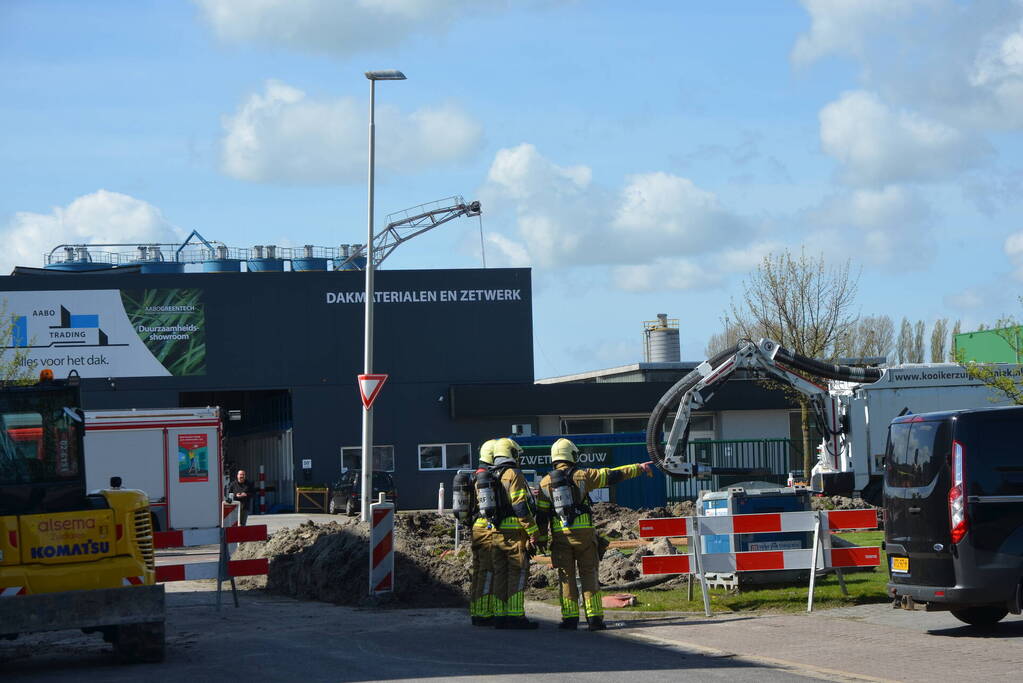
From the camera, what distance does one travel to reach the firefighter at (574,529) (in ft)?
42.0

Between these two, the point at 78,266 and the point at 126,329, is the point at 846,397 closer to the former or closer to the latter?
the point at 126,329

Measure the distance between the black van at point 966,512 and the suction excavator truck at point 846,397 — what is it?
1598cm

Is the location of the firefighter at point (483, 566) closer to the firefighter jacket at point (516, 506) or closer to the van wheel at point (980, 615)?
the firefighter jacket at point (516, 506)

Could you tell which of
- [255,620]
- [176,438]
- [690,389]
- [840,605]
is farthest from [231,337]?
[840,605]

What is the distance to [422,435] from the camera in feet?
146

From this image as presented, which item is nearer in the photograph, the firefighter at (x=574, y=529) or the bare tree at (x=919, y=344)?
the firefighter at (x=574, y=529)

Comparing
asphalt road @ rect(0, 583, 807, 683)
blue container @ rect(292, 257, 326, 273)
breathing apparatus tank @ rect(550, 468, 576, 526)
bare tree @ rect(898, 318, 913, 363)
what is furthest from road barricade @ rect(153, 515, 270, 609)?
bare tree @ rect(898, 318, 913, 363)

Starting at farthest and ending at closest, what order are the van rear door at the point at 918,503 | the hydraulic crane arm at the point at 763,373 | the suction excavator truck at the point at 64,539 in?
the hydraulic crane arm at the point at 763,373, the van rear door at the point at 918,503, the suction excavator truck at the point at 64,539

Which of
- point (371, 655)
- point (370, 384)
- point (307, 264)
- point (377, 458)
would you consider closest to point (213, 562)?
point (371, 655)

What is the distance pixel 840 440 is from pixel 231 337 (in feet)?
74.6

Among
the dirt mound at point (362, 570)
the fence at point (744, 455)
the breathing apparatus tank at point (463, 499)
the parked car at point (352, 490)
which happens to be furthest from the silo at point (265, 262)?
the breathing apparatus tank at point (463, 499)

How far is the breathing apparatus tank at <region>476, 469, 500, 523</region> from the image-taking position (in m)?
13.1

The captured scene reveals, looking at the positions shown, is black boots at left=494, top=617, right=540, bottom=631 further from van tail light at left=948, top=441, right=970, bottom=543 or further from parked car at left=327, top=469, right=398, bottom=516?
parked car at left=327, top=469, right=398, bottom=516

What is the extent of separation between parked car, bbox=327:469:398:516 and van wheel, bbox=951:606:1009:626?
29051mm
